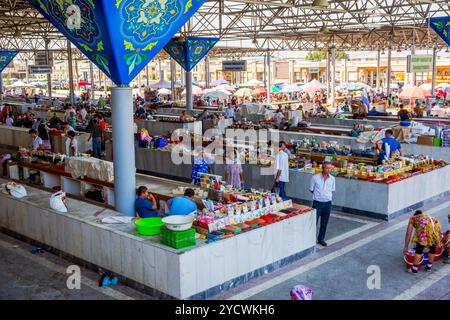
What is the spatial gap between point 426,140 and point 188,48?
1158cm

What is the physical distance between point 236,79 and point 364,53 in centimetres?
1686

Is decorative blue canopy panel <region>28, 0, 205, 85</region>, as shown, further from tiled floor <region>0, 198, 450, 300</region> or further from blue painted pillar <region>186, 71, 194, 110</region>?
blue painted pillar <region>186, 71, 194, 110</region>

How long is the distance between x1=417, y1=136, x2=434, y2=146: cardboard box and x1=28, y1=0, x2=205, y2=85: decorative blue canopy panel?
33.1ft

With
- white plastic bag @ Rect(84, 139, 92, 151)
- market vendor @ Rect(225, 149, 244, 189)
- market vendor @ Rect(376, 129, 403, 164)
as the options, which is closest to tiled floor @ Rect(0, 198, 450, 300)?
market vendor @ Rect(225, 149, 244, 189)

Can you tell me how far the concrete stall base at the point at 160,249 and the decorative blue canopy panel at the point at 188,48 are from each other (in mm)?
14719

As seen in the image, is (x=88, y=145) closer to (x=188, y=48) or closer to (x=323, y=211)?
(x=188, y=48)

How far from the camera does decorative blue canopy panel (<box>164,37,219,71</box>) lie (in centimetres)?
2370

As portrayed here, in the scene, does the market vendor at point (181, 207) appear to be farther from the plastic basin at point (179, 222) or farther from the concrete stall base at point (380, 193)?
the concrete stall base at point (380, 193)

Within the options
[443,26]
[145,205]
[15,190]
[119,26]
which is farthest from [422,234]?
[443,26]

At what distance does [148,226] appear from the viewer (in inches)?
316

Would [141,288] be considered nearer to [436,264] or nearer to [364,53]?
[436,264]

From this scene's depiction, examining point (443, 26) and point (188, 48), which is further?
point (188, 48)

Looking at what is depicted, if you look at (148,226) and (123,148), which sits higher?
(123,148)

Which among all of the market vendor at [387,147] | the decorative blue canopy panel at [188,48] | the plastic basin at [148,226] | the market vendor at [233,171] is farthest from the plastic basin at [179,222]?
the decorative blue canopy panel at [188,48]
